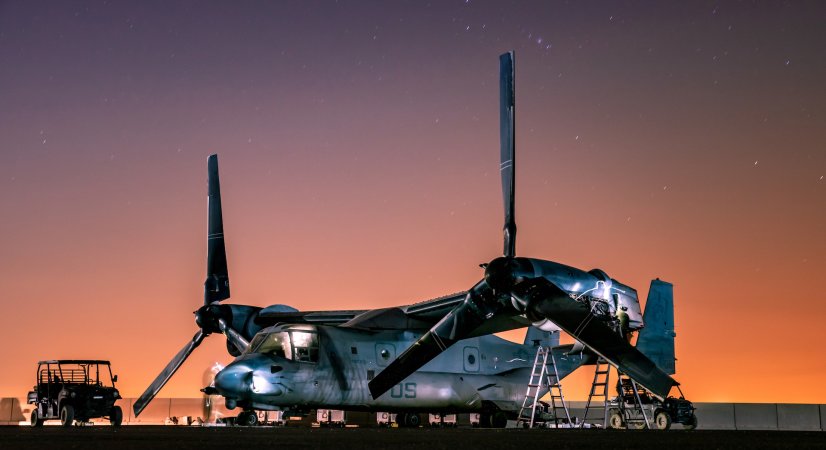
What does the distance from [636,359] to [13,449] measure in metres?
13.9

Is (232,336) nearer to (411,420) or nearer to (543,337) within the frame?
(411,420)

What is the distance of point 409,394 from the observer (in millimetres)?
26734

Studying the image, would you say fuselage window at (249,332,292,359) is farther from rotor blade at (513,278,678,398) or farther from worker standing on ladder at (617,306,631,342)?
worker standing on ladder at (617,306,631,342)

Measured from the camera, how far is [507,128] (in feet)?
74.5

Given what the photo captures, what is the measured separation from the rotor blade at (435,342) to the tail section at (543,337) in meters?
6.83

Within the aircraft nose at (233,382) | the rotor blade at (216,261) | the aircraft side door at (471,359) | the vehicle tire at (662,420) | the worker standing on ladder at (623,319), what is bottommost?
the vehicle tire at (662,420)

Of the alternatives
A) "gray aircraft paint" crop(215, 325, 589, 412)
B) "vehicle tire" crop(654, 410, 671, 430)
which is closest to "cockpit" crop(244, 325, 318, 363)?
Answer: "gray aircraft paint" crop(215, 325, 589, 412)

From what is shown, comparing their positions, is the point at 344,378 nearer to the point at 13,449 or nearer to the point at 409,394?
the point at 409,394

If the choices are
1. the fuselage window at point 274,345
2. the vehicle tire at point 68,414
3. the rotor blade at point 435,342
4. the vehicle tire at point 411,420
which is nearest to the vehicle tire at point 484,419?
the vehicle tire at point 411,420

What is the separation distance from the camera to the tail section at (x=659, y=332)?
94.5 feet

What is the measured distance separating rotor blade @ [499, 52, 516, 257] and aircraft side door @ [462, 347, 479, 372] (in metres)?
7.63

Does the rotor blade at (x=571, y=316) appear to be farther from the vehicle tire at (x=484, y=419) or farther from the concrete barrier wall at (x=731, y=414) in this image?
the concrete barrier wall at (x=731, y=414)

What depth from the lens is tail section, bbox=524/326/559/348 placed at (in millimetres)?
30391

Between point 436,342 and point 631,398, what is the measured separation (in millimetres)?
7178
